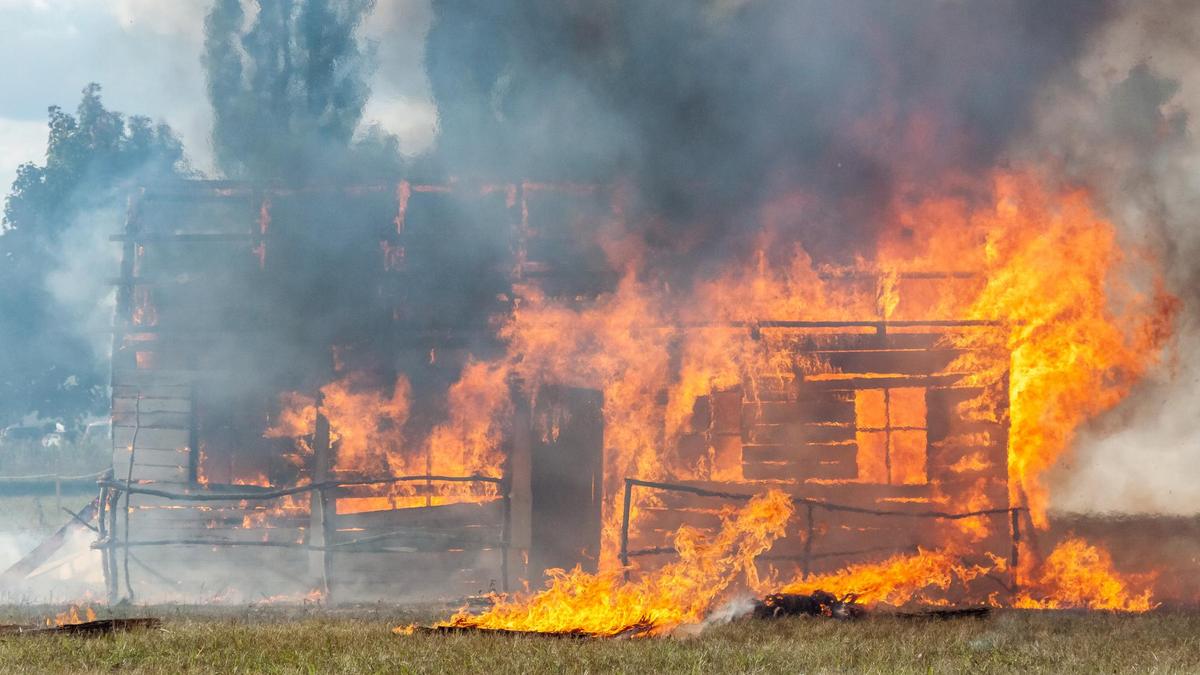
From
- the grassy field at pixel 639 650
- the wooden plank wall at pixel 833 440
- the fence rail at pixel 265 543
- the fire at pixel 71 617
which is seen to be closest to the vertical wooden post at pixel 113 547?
the fence rail at pixel 265 543

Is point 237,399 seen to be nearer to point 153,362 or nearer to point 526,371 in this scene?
point 153,362

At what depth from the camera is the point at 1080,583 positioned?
50.4 feet

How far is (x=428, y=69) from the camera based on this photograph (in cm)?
2036

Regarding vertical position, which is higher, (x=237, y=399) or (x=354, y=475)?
(x=237, y=399)

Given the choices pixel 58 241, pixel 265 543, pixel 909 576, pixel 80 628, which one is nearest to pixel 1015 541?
pixel 909 576

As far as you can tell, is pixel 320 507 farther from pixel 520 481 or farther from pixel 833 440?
pixel 833 440

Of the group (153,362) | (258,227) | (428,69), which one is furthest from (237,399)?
(428,69)

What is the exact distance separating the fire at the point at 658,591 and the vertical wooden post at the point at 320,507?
2965 millimetres

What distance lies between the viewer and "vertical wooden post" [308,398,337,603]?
1605cm

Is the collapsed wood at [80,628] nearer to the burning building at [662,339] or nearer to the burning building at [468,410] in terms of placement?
the burning building at [662,339]

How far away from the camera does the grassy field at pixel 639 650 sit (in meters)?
8.50

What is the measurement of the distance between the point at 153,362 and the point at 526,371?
5145mm

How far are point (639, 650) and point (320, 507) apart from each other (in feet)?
27.1

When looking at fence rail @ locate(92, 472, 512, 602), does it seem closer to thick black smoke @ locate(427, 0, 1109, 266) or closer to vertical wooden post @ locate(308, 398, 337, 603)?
vertical wooden post @ locate(308, 398, 337, 603)
